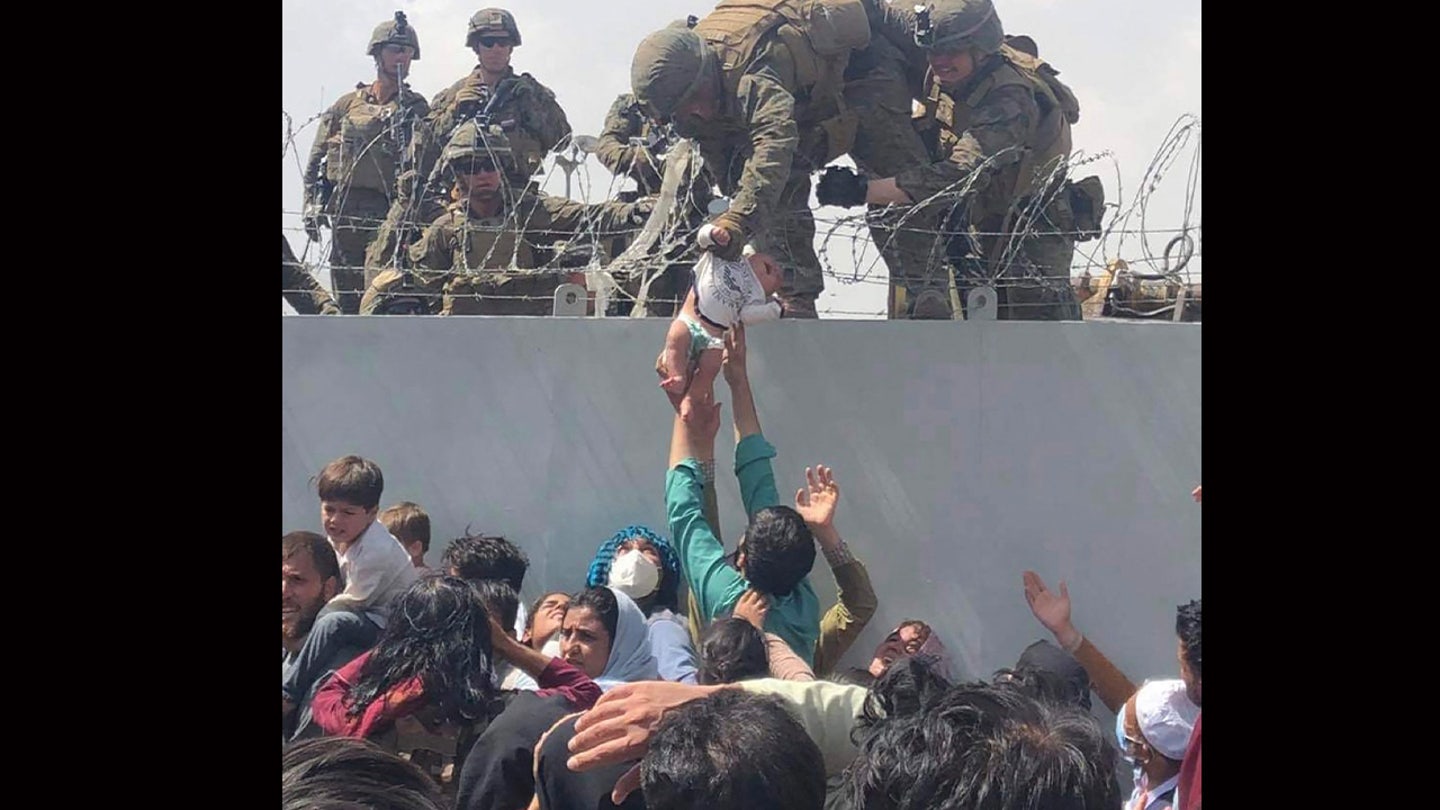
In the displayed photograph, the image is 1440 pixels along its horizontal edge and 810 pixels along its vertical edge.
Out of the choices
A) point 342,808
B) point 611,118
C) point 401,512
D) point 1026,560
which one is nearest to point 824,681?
point 1026,560

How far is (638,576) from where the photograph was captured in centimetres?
517

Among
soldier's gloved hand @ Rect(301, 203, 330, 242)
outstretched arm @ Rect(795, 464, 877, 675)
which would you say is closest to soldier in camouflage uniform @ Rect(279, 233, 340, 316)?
soldier's gloved hand @ Rect(301, 203, 330, 242)

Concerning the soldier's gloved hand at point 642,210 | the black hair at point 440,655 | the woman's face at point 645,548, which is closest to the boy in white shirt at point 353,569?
the black hair at point 440,655

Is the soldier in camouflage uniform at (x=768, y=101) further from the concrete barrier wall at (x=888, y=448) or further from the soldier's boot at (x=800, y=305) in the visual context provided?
the concrete barrier wall at (x=888, y=448)

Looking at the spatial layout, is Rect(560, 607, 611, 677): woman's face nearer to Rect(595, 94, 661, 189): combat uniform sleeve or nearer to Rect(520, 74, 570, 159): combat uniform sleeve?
Rect(595, 94, 661, 189): combat uniform sleeve

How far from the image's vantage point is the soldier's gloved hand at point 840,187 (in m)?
6.15

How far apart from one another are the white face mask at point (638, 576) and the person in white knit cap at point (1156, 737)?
5.28 feet

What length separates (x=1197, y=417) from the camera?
16.7 feet

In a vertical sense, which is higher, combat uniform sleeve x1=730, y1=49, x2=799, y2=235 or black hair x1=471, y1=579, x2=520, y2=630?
combat uniform sleeve x1=730, y1=49, x2=799, y2=235

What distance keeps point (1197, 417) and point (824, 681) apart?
156 centimetres

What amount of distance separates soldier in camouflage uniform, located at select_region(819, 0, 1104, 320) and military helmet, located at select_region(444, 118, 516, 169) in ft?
4.81

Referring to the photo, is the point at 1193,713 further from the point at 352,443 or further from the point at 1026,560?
the point at 352,443

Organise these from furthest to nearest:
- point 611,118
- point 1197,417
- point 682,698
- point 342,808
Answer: point 611,118, point 1197,417, point 682,698, point 342,808

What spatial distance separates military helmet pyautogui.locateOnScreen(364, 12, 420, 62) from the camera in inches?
288
